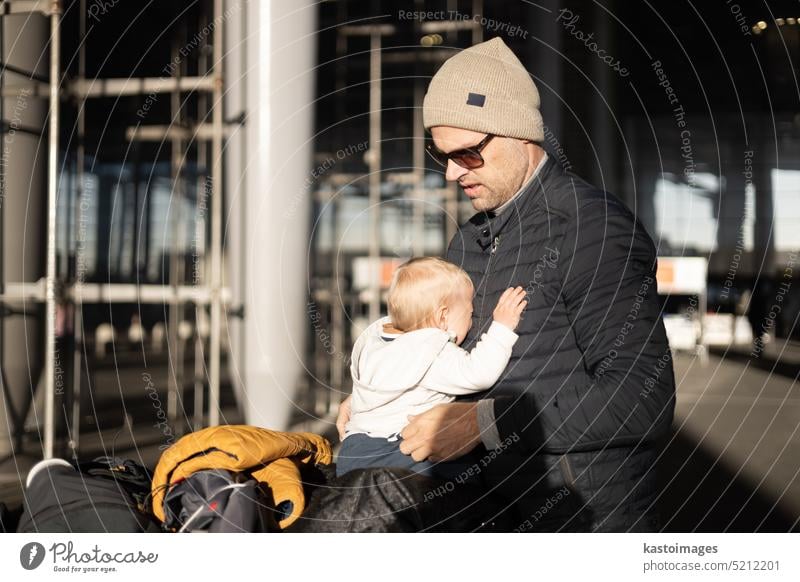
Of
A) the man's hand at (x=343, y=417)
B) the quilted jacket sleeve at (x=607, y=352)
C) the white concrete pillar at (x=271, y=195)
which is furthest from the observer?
the white concrete pillar at (x=271, y=195)

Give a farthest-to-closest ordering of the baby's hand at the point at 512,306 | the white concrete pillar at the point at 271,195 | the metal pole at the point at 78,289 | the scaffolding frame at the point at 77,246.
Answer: the white concrete pillar at the point at 271,195 < the metal pole at the point at 78,289 < the scaffolding frame at the point at 77,246 < the baby's hand at the point at 512,306

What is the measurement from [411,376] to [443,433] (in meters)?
0.18

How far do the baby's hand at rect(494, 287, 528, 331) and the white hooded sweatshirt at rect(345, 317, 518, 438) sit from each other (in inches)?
0.7

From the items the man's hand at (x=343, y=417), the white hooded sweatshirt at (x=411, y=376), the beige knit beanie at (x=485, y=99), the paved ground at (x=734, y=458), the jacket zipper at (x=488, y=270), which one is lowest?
the paved ground at (x=734, y=458)

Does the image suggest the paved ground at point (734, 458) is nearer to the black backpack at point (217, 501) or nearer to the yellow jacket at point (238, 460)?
the yellow jacket at point (238, 460)

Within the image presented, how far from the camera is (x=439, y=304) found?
7.26ft

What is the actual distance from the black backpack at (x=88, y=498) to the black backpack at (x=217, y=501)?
0.88ft

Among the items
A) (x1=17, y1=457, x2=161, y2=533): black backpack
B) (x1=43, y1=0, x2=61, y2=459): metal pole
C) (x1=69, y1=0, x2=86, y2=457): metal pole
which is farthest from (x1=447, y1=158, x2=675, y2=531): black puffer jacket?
(x1=69, y1=0, x2=86, y2=457): metal pole

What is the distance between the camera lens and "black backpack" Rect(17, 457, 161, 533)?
2.23 m

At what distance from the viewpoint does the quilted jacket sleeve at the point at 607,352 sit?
6.29 ft

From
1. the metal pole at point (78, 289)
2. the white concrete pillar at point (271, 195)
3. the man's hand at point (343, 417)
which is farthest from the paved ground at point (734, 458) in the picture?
the metal pole at point (78, 289)

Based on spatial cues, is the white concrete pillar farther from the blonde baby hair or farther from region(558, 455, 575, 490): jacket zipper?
region(558, 455, 575, 490): jacket zipper
